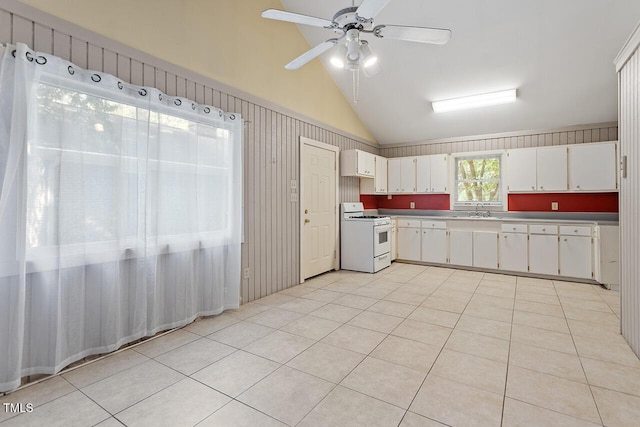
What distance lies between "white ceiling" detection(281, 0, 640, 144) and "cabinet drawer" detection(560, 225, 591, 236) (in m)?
1.73

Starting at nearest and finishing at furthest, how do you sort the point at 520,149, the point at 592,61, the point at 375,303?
the point at 375,303
the point at 592,61
the point at 520,149

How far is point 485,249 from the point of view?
5.26 m

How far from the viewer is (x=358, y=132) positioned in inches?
239

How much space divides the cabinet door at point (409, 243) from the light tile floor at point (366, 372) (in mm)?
2332

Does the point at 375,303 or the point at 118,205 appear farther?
the point at 375,303

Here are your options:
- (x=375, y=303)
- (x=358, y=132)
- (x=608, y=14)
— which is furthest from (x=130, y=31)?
(x=608, y=14)

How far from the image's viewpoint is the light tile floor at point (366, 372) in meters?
1.74

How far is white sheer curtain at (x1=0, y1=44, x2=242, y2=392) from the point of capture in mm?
1910

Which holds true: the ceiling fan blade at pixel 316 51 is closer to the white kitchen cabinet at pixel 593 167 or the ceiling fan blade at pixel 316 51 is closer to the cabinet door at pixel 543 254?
the cabinet door at pixel 543 254

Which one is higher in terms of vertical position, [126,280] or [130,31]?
[130,31]

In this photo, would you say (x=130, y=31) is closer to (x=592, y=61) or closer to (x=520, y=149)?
(x=592, y=61)

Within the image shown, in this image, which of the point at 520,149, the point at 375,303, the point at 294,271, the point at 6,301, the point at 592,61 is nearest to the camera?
the point at 6,301

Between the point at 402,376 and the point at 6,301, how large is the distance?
2.56 meters

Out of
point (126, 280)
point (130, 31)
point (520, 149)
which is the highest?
point (130, 31)
